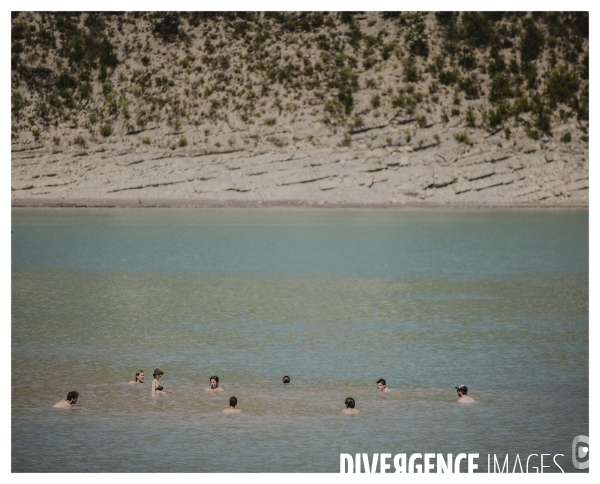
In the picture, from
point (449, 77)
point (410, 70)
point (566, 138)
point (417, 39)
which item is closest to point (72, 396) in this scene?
point (566, 138)

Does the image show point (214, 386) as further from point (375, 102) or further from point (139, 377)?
point (375, 102)

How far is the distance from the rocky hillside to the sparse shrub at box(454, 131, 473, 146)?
10 centimetres

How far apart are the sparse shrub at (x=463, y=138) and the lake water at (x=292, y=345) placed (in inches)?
609

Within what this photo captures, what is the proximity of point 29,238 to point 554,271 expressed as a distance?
21.7 metres

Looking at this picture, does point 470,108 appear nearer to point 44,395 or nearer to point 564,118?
point 564,118

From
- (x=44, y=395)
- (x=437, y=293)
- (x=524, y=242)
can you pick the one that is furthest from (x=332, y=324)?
(x=524, y=242)

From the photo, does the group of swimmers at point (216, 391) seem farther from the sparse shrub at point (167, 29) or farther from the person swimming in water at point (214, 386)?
the sparse shrub at point (167, 29)

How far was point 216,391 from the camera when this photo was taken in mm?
16891

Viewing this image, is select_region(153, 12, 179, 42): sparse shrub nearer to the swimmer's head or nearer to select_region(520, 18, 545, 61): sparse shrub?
select_region(520, 18, 545, 61): sparse shrub

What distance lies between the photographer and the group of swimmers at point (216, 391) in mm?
15578

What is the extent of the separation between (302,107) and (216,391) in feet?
144

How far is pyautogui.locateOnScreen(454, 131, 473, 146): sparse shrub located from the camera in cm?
5700

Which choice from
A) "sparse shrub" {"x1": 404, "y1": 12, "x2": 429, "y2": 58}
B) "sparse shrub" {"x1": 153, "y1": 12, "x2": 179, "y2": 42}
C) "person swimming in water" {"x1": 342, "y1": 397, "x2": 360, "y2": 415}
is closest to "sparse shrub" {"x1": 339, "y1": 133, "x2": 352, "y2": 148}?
"sparse shrub" {"x1": 404, "y1": 12, "x2": 429, "y2": 58}

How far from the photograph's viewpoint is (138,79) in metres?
60.3
